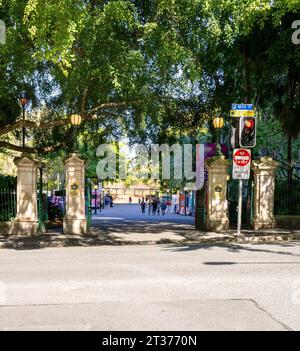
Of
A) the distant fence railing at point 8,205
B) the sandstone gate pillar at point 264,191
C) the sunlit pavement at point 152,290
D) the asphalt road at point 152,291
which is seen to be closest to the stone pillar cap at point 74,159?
the distant fence railing at point 8,205

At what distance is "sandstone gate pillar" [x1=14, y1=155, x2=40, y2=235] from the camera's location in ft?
57.8

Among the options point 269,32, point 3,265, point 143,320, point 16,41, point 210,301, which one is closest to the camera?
point 143,320

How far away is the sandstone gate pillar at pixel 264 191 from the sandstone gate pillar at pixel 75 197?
6841 millimetres

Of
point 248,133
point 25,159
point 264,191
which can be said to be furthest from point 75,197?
point 264,191

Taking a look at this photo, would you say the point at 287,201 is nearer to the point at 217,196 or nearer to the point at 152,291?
the point at 217,196

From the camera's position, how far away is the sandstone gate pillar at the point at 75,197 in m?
18.0

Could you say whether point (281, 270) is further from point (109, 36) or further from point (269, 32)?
point (269, 32)

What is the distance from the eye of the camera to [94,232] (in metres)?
18.4

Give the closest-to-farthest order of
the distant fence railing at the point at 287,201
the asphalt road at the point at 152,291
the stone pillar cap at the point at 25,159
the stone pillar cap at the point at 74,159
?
the asphalt road at the point at 152,291 → the stone pillar cap at the point at 25,159 → the stone pillar cap at the point at 74,159 → the distant fence railing at the point at 287,201

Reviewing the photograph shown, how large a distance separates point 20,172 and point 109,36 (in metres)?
6.35

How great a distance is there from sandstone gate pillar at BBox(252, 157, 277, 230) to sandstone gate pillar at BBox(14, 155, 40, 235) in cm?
858

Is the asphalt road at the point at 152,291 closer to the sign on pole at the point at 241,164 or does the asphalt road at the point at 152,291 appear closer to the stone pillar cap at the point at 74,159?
the sign on pole at the point at 241,164

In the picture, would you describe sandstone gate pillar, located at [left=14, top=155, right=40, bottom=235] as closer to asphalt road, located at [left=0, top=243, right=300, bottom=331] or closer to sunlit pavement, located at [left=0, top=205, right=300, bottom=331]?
sunlit pavement, located at [left=0, top=205, right=300, bottom=331]
